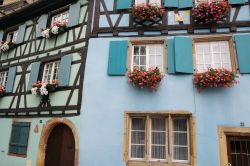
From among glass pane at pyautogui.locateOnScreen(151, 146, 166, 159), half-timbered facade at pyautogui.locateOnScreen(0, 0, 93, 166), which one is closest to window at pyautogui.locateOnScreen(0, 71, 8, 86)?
→ half-timbered facade at pyautogui.locateOnScreen(0, 0, 93, 166)

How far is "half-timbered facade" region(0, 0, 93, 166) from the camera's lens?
7977 mm

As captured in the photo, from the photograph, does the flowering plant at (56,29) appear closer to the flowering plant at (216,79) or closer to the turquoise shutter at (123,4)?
the turquoise shutter at (123,4)

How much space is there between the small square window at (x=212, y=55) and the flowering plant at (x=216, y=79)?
508 millimetres

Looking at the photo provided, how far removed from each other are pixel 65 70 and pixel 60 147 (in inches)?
106

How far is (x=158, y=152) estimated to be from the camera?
22.1 feet

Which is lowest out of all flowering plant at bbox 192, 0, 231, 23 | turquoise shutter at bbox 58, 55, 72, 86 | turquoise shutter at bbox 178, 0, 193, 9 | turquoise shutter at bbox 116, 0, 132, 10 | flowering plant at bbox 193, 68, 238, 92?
flowering plant at bbox 193, 68, 238, 92

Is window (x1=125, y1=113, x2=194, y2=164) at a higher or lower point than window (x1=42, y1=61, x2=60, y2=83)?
lower

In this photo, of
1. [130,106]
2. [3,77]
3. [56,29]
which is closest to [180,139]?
[130,106]

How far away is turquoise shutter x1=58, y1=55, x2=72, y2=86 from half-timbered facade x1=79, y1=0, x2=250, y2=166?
82cm

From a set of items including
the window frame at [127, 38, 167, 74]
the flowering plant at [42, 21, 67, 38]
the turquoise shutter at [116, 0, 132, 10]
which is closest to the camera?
the window frame at [127, 38, 167, 74]

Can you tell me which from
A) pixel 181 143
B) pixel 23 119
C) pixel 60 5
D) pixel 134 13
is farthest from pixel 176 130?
pixel 60 5

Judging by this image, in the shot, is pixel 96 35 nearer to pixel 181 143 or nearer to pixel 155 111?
pixel 155 111

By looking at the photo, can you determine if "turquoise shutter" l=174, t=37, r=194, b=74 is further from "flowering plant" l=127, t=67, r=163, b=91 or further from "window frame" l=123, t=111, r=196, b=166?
"window frame" l=123, t=111, r=196, b=166

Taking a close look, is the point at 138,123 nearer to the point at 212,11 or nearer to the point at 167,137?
the point at 167,137
